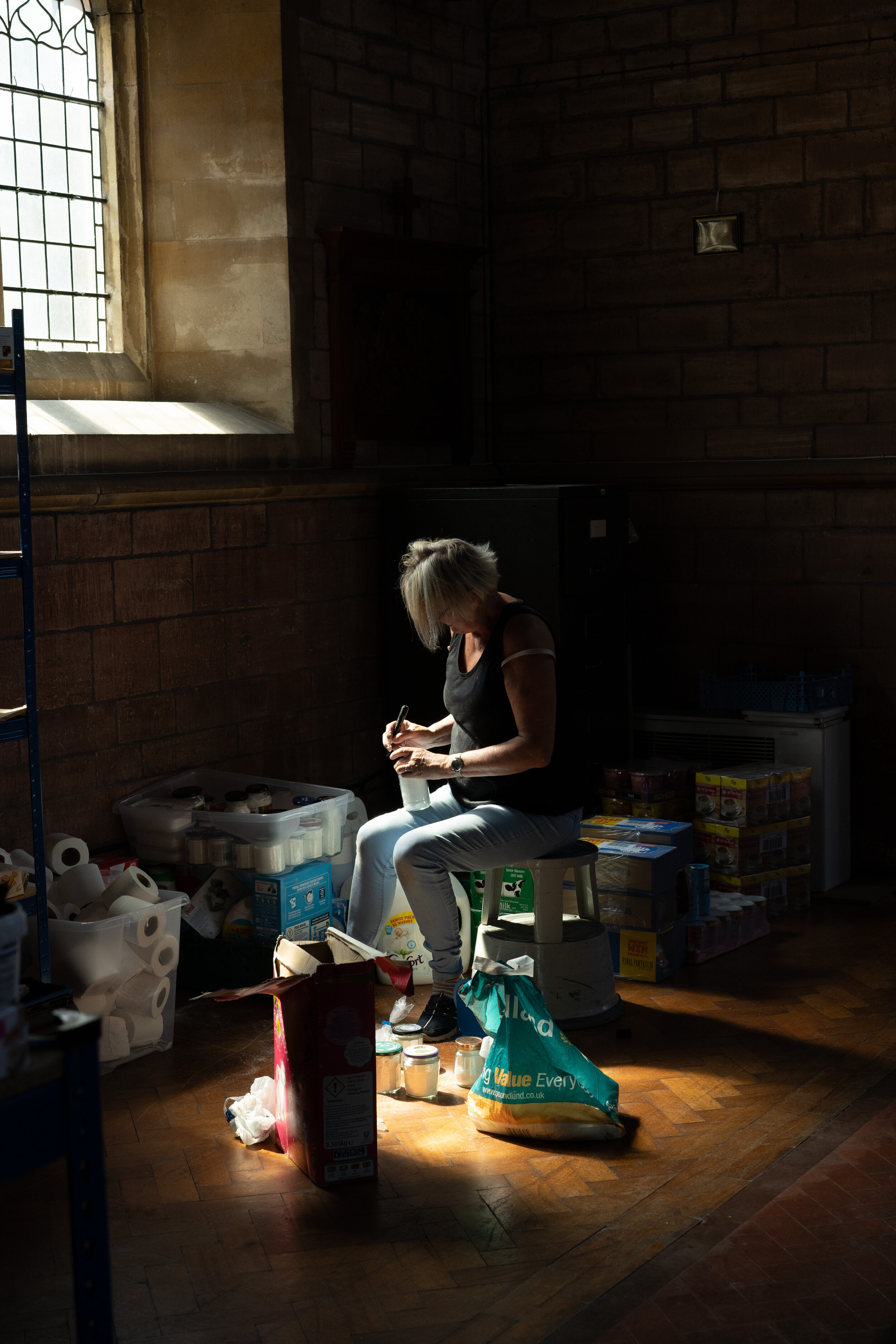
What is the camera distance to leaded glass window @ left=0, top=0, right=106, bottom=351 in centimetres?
525

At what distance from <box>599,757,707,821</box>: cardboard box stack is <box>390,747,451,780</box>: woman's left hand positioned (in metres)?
1.39

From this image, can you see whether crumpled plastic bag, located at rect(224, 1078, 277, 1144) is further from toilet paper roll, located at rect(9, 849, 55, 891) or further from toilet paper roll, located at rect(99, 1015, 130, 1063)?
toilet paper roll, located at rect(9, 849, 55, 891)

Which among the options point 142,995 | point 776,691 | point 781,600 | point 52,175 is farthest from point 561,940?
point 52,175

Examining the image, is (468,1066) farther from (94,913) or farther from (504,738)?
(94,913)

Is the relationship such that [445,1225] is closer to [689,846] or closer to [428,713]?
[689,846]

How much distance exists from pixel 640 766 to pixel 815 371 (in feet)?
5.86

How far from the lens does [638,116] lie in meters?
6.37

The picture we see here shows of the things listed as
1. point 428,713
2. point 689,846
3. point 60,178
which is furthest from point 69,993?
point 60,178

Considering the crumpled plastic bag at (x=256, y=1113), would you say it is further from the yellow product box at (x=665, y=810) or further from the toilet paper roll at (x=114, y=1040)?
the yellow product box at (x=665, y=810)

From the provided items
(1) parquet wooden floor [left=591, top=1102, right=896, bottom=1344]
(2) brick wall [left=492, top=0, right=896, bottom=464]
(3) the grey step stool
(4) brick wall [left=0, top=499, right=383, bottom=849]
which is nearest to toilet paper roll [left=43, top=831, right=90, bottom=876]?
(4) brick wall [left=0, top=499, right=383, bottom=849]

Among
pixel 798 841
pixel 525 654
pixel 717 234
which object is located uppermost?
pixel 717 234

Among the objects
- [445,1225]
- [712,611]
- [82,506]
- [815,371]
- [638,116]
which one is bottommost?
[445,1225]

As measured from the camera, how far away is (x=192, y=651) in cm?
525

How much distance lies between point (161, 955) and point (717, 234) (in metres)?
3.80
